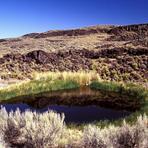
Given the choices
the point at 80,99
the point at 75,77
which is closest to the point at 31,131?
the point at 80,99

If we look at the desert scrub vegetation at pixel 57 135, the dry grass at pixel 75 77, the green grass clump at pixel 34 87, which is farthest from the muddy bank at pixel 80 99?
the desert scrub vegetation at pixel 57 135

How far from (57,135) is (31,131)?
2.66 feet

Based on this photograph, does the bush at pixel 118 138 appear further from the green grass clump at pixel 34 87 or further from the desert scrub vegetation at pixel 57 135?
the green grass clump at pixel 34 87

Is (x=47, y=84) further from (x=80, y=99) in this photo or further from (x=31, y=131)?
(x=31, y=131)

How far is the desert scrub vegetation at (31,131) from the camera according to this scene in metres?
10.4

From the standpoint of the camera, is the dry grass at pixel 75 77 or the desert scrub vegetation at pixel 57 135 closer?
the desert scrub vegetation at pixel 57 135

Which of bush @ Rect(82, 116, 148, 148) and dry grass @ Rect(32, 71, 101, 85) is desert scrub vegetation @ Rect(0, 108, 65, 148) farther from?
dry grass @ Rect(32, 71, 101, 85)

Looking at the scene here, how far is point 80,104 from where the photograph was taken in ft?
67.8

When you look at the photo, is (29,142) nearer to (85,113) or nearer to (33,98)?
(85,113)

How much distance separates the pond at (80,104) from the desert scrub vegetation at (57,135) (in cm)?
481

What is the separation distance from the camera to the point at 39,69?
112 feet

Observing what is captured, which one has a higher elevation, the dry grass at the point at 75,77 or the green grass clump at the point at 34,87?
the dry grass at the point at 75,77

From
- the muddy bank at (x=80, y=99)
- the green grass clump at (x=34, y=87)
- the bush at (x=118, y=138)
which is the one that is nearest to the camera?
Answer: the bush at (x=118, y=138)

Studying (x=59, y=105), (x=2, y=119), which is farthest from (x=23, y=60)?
(x=2, y=119)
